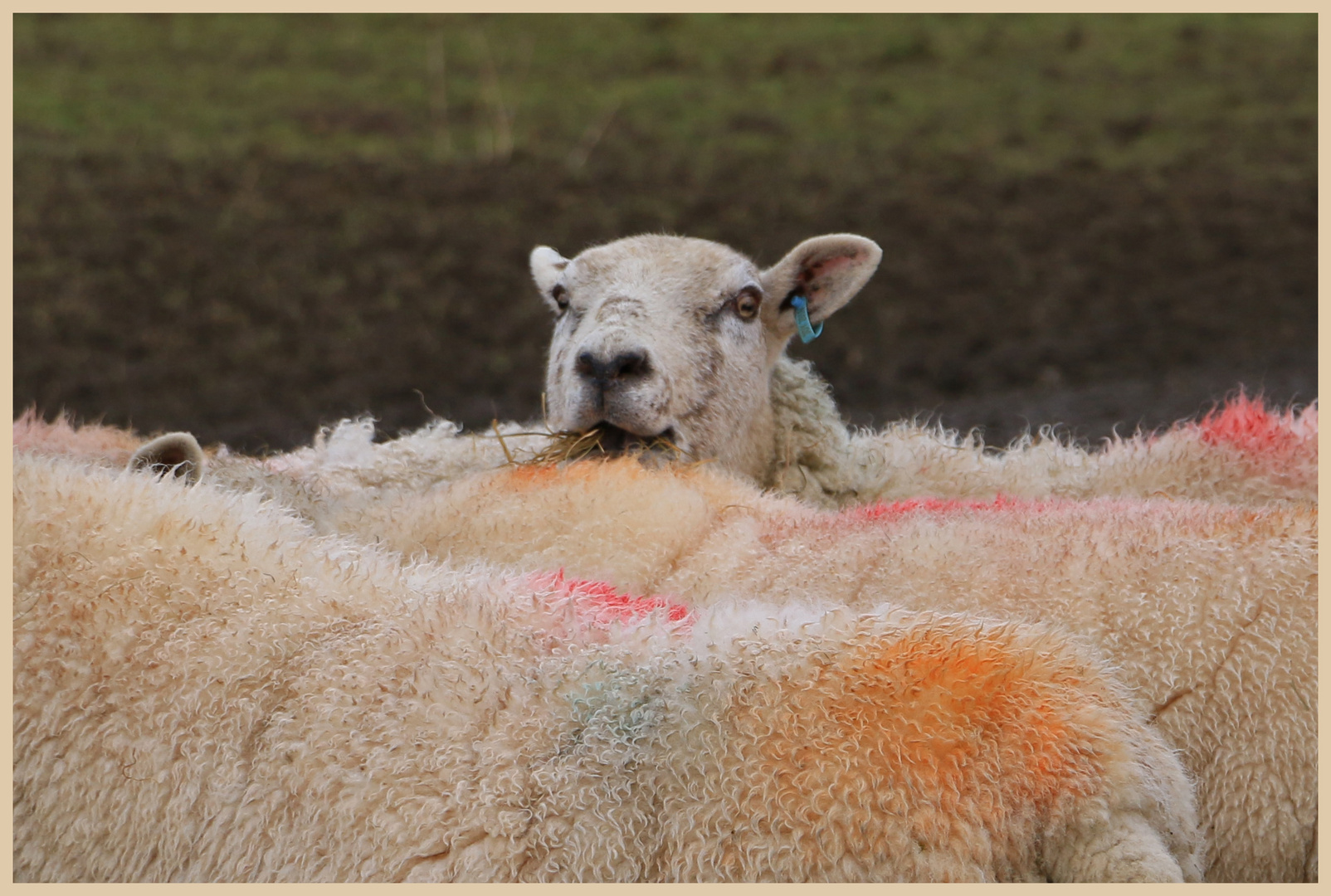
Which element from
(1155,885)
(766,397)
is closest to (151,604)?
(1155,885)

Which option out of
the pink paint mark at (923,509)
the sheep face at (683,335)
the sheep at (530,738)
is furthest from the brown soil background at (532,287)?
the sheep at (530,738)

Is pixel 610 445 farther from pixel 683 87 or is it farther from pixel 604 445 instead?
pixel 683 87

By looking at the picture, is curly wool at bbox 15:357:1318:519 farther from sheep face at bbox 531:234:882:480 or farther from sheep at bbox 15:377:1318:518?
sheep face at bbox 531:234:882:480

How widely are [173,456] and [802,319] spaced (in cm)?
251

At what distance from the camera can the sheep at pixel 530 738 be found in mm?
2172

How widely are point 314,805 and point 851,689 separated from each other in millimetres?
886

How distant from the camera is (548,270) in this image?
18.1 ft

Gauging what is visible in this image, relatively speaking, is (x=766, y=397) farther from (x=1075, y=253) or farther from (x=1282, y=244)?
(x=1282, y=244)

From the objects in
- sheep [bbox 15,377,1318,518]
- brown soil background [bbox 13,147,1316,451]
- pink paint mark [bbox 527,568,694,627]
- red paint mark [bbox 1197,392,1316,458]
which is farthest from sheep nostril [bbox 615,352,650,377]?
brown soil background [bbox 13,147,1316,451]

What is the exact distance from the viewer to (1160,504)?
341cm

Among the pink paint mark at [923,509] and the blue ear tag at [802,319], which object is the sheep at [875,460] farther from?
the pink paint mark at [923,509]

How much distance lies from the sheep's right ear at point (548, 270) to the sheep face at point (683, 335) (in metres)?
0.02

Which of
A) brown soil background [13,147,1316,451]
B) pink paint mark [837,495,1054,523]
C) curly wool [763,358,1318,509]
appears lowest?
brown soil background [13,147,1316,451]

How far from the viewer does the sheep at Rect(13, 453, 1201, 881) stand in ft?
7.13
